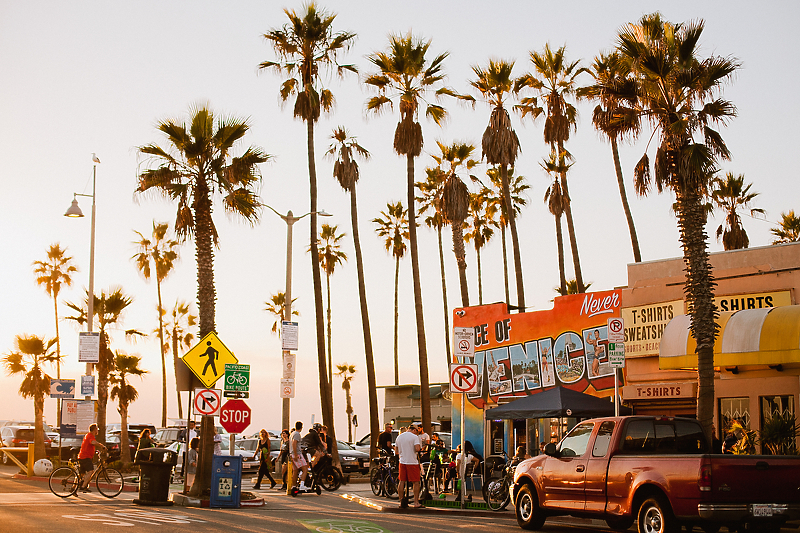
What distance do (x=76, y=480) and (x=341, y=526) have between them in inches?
Result: 341

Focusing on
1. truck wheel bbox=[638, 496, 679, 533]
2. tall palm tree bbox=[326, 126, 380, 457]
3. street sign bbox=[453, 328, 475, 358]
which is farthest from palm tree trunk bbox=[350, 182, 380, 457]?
truck wheel bbox=[638, 496, 679, 533]

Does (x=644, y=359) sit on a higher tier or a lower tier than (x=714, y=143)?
lower

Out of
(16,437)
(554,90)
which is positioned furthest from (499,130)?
(16,437)

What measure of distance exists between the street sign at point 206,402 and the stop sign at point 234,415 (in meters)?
0.20

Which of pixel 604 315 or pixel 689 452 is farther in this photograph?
pixel 604 315

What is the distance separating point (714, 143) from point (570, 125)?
20875 millimetres

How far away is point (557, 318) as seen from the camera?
28844 millimetres

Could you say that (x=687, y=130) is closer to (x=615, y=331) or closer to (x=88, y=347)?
(x=615, y=331)

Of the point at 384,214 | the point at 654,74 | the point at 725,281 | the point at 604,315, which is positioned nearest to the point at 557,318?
the point at 604,315

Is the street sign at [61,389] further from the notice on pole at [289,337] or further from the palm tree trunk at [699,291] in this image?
the palm tree trunk at [699,291]

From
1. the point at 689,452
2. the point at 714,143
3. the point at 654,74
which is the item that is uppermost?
the point at 654,74

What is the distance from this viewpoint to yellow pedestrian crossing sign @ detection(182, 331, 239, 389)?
1977 centimetres

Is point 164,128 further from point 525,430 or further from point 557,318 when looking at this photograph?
point 525,430

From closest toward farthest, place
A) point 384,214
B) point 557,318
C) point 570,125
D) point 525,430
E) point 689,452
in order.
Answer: point 689,452 < point 557,318 < point 525,430 < point 570,125 < point 384,214
